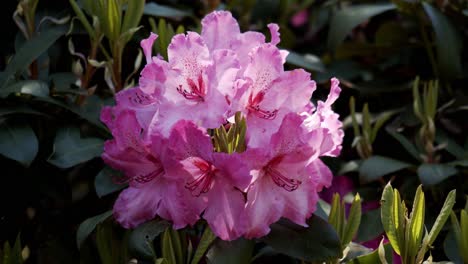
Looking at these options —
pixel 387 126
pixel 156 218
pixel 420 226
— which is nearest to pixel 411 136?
pixel 387 126

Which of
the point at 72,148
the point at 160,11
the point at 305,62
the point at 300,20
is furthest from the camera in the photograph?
the point at 300,20

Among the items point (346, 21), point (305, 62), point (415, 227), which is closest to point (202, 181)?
point (415, 227)

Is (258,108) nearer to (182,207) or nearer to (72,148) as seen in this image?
(182,207)

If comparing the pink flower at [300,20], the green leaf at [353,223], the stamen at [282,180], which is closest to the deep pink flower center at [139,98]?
the stamen at [282,180]

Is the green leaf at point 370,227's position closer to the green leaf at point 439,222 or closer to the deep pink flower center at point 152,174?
the green leaf at point 439,222

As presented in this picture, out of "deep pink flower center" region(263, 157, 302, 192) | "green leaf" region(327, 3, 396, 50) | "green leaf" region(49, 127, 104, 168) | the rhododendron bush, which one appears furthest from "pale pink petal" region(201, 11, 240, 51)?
"green leaf" region(327, 3, 396, 50)

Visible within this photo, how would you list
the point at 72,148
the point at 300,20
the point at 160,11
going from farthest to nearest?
1. the point at 300,20
2. the point at 160,11
3. the point at 72,148

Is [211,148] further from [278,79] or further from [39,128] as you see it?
[39,128]
